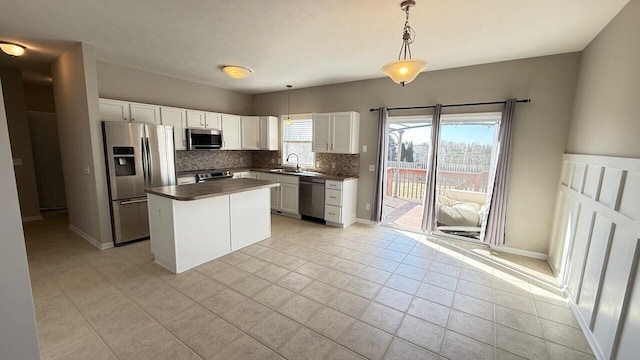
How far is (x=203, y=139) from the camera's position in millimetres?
5098

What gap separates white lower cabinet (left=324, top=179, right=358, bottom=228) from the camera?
475 cm

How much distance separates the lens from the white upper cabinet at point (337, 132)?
484 cm

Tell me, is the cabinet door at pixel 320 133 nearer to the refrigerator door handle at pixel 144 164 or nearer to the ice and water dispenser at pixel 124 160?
the refrigerator door handle at pixel 144 164

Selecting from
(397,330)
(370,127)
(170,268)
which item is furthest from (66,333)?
(370,127)

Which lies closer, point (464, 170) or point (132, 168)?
point (132, 168)

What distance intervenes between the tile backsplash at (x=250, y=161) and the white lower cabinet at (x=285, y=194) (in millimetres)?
674

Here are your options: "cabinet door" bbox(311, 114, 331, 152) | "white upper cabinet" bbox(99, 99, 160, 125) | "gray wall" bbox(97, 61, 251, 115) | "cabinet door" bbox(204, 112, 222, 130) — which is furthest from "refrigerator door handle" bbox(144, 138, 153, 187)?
"cabinet door" bbox(311, 114, 331, 152)

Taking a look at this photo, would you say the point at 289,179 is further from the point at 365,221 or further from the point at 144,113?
the point at 144,113

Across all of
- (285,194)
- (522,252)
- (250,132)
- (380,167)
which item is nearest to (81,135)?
(250,132)

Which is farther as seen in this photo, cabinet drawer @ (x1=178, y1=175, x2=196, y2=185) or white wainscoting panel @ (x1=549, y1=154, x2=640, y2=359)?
cabinet drawer @ (x1=178, y1=175, x2=196, y2=185)

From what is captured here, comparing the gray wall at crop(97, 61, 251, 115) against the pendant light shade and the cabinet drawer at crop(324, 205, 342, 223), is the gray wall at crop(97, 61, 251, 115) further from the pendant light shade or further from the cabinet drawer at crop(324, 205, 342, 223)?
the pendant light shade

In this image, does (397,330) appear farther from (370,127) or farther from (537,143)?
(370,127)

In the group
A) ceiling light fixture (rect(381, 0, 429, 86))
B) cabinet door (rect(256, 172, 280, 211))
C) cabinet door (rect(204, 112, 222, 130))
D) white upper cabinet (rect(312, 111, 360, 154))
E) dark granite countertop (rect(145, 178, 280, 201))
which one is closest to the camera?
ceiling light fixture (rect(381, 0, 429, 86))

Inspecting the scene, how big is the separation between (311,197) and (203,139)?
7.91 ft
